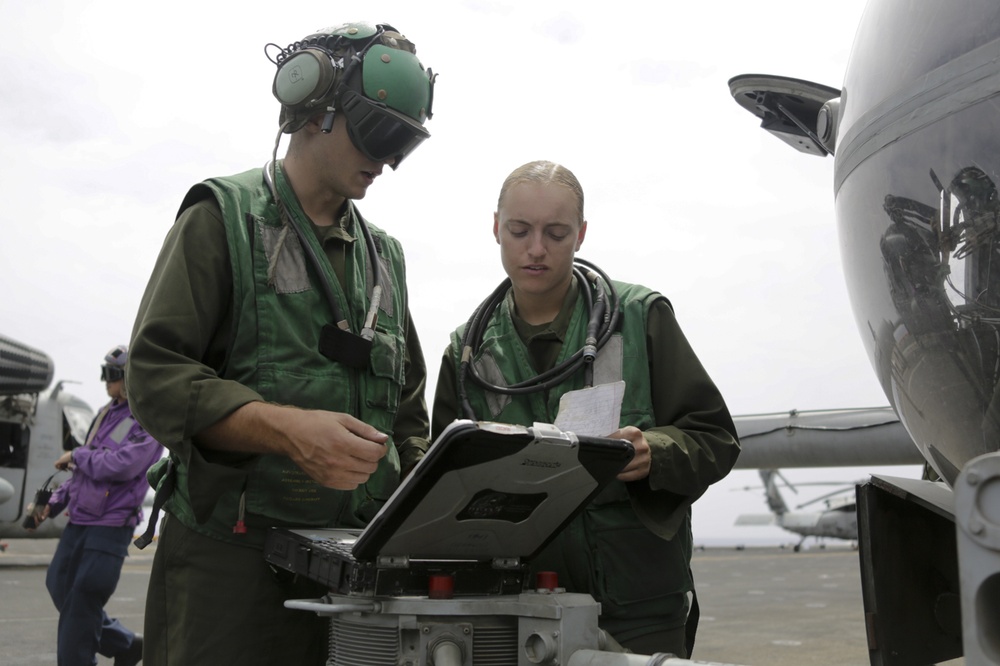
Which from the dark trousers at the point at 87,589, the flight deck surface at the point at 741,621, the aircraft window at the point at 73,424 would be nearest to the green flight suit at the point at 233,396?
the flight deck surface at the point at 741,621

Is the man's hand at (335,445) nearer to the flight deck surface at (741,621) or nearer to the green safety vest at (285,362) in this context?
the green safety vest at (285,362)

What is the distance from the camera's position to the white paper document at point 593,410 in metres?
2.05

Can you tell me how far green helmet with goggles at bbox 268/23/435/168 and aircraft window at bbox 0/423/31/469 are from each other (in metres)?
13.8

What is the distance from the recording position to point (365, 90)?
7.32 feet

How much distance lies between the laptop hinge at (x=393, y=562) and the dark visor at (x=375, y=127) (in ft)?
3.06

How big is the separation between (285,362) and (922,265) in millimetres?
1294

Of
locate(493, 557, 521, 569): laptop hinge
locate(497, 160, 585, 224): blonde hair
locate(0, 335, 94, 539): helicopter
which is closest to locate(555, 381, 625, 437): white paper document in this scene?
locate(493, 557, 521, 569): laptop hinge

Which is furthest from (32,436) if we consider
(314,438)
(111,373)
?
(314,438)

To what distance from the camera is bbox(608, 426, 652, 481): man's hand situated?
6.88 feet

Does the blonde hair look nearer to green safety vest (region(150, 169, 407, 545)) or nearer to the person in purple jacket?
green safety vest (region(150, 169, 407, 545))

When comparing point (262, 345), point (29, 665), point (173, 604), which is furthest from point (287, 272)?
point (29, 665)

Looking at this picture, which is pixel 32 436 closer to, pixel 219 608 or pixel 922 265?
pixel 219 608

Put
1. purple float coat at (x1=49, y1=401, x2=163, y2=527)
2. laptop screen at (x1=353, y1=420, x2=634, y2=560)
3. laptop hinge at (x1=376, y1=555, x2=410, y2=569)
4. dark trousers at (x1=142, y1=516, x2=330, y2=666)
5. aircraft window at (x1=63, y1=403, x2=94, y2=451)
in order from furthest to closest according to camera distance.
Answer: aircraft window at (x1=63, y1=403, x2=94, y2=451)
purple float coat at (x1=49, y1=401, x2=163, y2=527)
dark trousers at (x1=142, y1=516, x2=330, y2=666)
laptop hinge at (x1=376, y1=555, x2=410, y2=569)
laptop screen at (x1=353, y1=420, x2=634, y2=560)

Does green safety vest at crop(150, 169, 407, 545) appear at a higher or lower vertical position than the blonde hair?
lower
